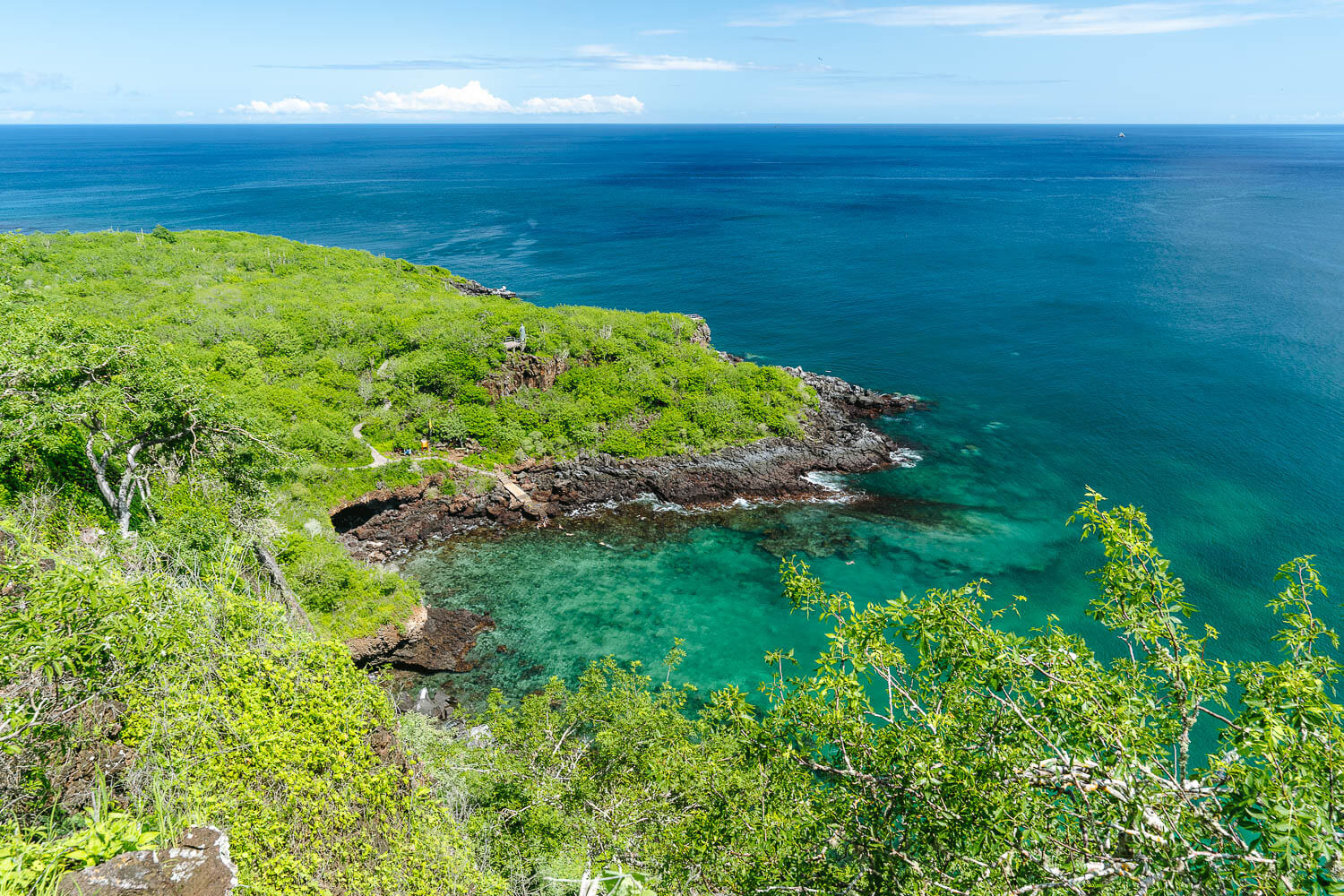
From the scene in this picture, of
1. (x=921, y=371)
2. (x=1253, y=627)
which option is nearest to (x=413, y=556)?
(x=1253, y=627)

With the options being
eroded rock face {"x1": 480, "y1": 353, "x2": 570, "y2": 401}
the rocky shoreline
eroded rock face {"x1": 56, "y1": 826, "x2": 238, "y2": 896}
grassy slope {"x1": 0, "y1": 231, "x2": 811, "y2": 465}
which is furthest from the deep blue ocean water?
eroded rock face {"x1": 56, "y1": 826, "x2": 238, "y2": 896}

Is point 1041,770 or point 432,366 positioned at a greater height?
point 1041,770

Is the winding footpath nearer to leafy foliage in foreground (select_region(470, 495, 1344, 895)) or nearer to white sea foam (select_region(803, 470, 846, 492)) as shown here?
white sea foam (select_region(803, 470, 846, 492))

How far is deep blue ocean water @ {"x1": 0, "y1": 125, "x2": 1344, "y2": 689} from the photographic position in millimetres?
35844

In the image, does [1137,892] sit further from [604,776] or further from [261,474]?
[261,474]

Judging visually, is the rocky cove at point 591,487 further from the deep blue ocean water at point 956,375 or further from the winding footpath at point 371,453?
the winding footpath at point 371,453

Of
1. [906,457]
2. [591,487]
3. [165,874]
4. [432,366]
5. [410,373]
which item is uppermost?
[432,366]

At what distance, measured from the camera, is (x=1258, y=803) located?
6914 millimetres

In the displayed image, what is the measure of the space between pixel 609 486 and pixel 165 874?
36.4m

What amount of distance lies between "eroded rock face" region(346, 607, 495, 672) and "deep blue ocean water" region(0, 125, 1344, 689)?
4.57 feet

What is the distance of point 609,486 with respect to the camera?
44438 mm

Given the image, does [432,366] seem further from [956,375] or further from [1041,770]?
[956,375]

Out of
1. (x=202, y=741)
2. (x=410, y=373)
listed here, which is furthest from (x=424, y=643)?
(x=410, y=373)

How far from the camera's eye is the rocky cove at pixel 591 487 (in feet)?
128
